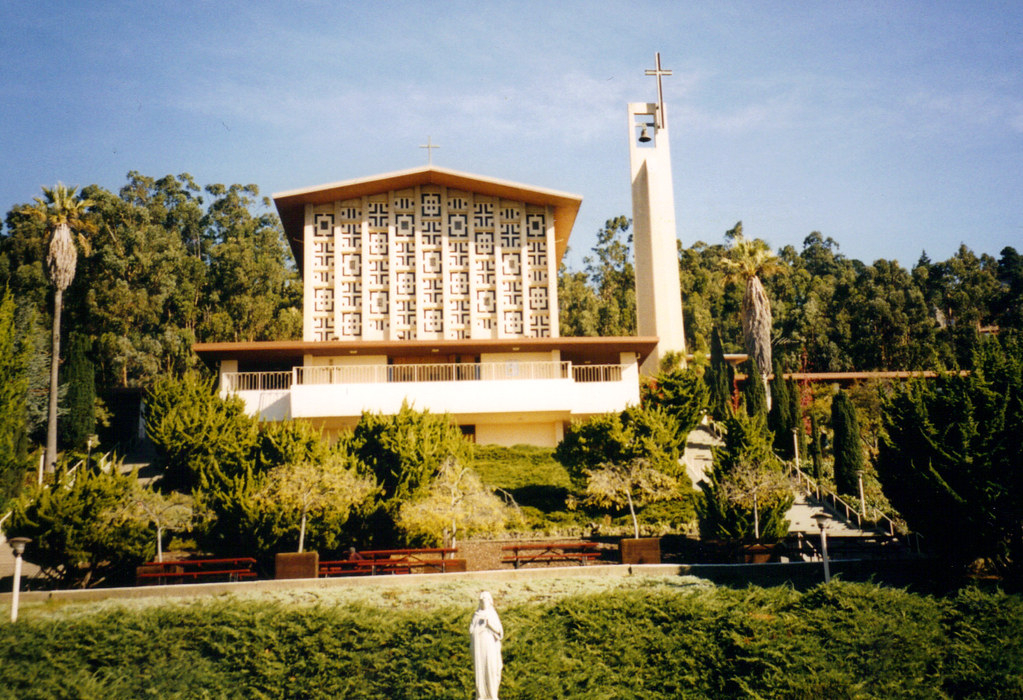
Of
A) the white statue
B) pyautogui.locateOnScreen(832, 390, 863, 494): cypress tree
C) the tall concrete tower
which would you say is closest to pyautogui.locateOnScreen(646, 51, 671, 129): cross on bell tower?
the tall concrete tower

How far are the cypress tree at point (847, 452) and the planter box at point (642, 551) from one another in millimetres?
11392

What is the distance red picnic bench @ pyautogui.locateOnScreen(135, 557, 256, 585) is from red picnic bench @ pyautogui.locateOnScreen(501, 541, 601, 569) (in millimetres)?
5670

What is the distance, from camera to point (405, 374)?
Result: 30.9 meters

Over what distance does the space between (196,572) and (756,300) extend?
85.0 ft

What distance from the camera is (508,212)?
1409 inches

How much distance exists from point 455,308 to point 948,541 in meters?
21.3

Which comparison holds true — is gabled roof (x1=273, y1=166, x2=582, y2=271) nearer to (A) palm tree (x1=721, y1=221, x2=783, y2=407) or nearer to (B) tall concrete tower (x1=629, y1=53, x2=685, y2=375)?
(B) tall concrete tower (x1=629, y1=53, x2=685, y2=375)

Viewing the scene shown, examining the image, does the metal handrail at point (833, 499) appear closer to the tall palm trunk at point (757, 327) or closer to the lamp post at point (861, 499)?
the lamp post at point (861, 499)

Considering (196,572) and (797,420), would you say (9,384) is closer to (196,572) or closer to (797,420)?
(196,572)

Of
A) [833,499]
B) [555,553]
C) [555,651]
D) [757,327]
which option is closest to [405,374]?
[555,553]

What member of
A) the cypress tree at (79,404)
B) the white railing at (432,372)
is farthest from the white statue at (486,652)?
the cypress tree at (79,404)

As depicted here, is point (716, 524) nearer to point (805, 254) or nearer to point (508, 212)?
point (508, 212)

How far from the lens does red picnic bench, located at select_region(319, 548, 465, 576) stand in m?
18.5

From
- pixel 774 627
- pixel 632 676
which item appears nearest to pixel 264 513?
pixel 632 676
